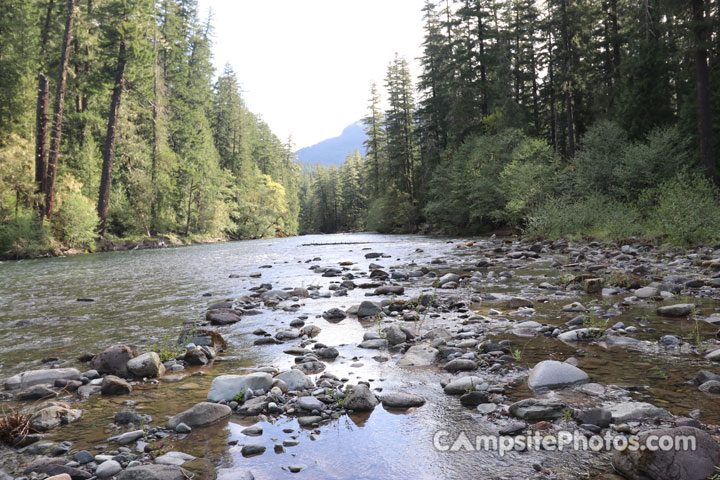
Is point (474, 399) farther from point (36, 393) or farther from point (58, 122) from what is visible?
point (58, 122)

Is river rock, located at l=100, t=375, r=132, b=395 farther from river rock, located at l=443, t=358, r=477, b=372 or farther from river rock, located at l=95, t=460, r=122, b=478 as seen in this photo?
river rock, located at l=443, t=358, r=477, b=372

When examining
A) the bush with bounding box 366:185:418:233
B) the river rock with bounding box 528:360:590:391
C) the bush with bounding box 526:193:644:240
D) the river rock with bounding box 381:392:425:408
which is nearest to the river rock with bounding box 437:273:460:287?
the river rock with bounding box 528:360:590:391

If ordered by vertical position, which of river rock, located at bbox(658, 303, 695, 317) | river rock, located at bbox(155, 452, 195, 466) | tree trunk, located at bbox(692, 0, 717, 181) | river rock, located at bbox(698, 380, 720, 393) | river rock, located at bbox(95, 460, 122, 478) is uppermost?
tree trunk, located at bbox(692, 0, 717, 181)

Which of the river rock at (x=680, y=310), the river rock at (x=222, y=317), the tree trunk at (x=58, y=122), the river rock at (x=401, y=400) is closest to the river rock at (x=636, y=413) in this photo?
the river rock at (x=401, y=400)

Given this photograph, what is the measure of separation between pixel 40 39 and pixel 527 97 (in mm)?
39519

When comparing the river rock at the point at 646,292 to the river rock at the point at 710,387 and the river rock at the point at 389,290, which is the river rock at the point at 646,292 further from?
the river rock at the point at 389,290

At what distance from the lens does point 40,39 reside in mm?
27219

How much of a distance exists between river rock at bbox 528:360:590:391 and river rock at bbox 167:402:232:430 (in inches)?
106

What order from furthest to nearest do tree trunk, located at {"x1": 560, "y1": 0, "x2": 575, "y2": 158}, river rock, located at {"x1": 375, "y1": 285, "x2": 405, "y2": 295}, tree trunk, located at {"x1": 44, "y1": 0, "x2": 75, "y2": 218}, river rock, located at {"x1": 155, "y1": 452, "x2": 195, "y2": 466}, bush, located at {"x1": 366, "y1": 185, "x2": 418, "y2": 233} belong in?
bush, located at {"x1": 366, "y1": 185, "x2": 418, "y2": 233}, tree trunk, located at {"x1": 560, "y1": 0, "x2": 575, "y2": 158}, tree trunk, located at {"x1": 44, "y1": 0, "x2": 75, "y2": 218}, river rock, located at {"x1": 375, "y1": 285, "x2": 405, "y2": 295}, river rock, located at {"x1": 155, "y1": 452, "x2": 195, "y2": 466}

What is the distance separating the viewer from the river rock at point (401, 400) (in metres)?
3.45

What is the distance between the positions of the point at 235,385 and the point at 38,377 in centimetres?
224

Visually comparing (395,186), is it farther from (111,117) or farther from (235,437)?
(235,437)

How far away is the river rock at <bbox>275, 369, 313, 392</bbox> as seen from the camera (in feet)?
12.7

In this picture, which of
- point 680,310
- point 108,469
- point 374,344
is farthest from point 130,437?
point 680,310
